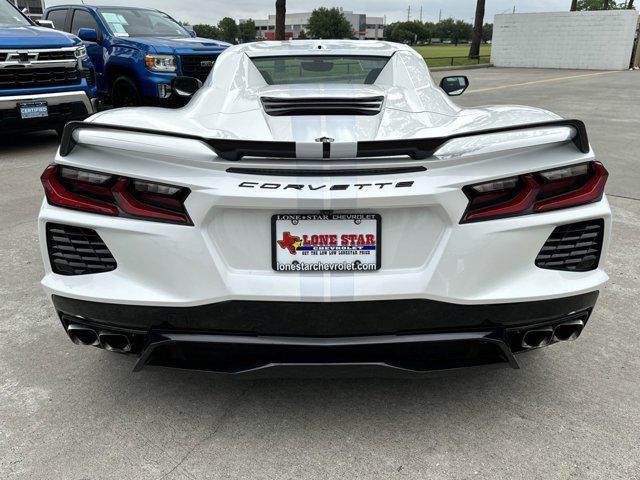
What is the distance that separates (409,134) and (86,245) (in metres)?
1.24

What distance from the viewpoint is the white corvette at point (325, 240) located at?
1920 mm

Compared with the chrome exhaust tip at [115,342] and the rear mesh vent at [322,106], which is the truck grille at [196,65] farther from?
the chrome exhaust tip at [115,342]

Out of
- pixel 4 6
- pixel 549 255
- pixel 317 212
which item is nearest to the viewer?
pixel 317 212

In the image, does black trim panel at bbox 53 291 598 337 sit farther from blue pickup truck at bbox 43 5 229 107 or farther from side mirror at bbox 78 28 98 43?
side mirror at bbox 78 28 98 43

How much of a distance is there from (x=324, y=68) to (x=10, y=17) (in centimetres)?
679

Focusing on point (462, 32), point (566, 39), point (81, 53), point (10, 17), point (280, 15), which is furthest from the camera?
point (462, 32)

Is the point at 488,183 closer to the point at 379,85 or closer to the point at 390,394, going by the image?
the point at 390,394

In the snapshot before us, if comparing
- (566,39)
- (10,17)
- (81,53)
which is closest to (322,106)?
(81,53)

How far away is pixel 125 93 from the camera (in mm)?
9289

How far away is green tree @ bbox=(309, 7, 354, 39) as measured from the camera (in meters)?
68.5

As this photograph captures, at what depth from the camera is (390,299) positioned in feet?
6.36

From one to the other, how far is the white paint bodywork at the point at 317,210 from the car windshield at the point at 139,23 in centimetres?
832

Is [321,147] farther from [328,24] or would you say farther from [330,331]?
[328,24]

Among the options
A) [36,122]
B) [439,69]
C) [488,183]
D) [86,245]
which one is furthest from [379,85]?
[439,69]
